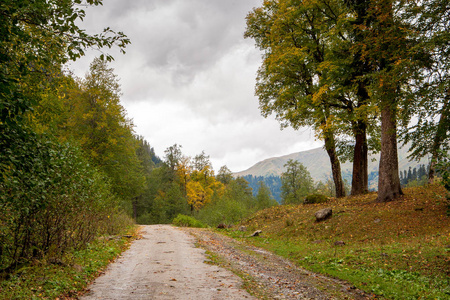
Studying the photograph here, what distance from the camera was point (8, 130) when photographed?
14.1 ft

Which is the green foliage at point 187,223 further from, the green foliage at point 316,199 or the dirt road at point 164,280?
the dirt road at point 164,280

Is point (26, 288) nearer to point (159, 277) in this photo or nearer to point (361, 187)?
point (159, 277)

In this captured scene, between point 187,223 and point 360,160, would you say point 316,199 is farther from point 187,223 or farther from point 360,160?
point 187,223

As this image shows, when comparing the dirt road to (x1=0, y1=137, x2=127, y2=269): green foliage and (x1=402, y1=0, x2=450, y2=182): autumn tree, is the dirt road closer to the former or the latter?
(x1=0, y1=137, x2=127, y2=269): green foliage

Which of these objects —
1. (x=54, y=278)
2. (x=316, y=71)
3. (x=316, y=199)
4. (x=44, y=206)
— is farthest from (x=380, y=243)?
(x=316, y=71)

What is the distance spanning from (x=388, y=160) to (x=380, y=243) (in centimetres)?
562

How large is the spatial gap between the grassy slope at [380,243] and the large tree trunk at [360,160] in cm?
184

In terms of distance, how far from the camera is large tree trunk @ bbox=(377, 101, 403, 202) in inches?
595

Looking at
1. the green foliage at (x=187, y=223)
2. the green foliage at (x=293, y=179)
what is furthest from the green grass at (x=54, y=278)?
the green foliage at (x=293, y=179)

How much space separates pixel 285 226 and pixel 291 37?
1376 cm

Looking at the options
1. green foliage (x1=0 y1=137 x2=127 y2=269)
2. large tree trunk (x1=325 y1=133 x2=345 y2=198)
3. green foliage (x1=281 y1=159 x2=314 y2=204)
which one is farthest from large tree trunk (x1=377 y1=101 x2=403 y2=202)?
green foliage (x1=281 y1=159 x2=314 y2=204)

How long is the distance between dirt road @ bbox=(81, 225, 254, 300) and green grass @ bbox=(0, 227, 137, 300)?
34 centimetres

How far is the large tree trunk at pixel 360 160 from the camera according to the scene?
65.9ft

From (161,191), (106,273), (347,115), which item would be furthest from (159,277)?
(161,191)
